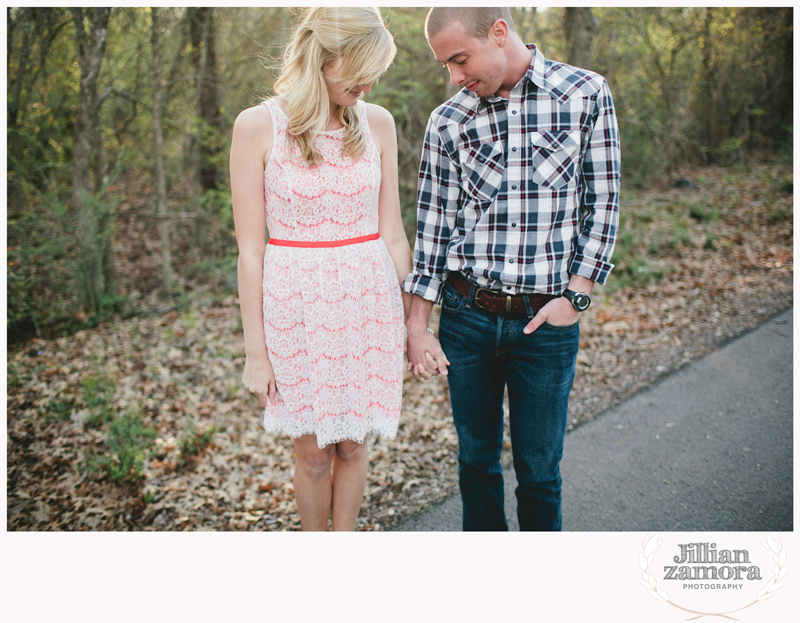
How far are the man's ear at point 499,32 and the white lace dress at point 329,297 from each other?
0.55 meters

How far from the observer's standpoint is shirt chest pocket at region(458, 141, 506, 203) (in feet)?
6.07

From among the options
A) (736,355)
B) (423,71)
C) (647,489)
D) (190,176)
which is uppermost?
(423,71)

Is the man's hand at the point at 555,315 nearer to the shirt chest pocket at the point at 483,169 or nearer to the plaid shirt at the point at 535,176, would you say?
the plaid shirt at the point at 535,176

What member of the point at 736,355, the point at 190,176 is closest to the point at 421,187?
the point at 736,355

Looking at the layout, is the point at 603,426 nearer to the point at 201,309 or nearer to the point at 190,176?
the point at 201,309

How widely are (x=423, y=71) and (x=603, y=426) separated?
4419 millimetres

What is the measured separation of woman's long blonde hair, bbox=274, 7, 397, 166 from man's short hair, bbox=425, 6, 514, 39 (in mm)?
199

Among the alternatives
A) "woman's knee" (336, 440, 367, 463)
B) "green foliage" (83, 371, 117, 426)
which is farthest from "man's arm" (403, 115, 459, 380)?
"green foliage" (83, 371, 117, 426)

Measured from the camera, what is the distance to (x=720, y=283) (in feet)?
18.5

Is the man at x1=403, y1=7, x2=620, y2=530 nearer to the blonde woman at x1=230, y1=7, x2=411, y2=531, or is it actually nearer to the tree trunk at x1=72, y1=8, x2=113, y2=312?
the blonde woman at x1=230, y1=7, x2=411, y2=531

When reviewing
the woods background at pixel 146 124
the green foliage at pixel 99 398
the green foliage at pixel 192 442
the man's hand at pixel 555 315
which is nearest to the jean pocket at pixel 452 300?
the man's hand at pixel 555 315

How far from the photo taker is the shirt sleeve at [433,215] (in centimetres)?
195
